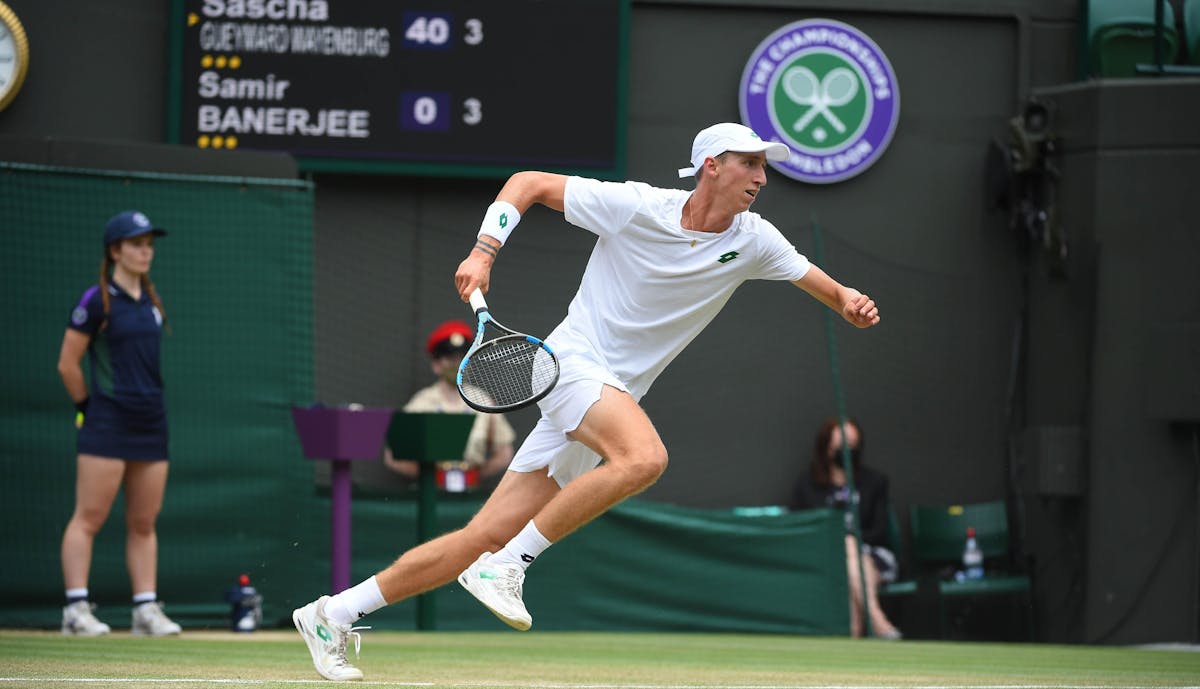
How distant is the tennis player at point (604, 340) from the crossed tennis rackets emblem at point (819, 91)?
21.8 feet

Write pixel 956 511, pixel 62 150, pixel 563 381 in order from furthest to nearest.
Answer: pixel 956 511, pixel 62 150, pixel 563 381

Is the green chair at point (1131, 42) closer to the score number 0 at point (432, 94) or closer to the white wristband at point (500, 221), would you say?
the score number 0 at point (432, 94)

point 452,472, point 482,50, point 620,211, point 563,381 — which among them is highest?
point 482,50

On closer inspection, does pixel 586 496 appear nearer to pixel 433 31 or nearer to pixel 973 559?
pixel 433 31

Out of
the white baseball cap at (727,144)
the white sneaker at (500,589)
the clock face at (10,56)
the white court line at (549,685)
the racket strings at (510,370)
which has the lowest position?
the white court line at (549,685)

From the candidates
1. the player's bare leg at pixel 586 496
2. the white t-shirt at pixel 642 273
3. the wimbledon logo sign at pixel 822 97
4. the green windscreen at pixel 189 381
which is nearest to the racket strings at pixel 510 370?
the white t-shirt at pixel 642 273

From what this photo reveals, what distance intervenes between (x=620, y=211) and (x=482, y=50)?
19.4 ft

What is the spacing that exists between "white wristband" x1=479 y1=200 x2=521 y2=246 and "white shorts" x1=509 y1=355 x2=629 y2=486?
0.48 meters

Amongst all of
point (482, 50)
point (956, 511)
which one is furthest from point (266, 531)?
point (956, 511)

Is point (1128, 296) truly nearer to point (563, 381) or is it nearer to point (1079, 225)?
point (1079, 225)

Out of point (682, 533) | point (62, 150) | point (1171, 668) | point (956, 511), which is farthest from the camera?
point (956, 511)

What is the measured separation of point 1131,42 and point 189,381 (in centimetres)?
686

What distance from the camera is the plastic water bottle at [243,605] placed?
32.8 feet

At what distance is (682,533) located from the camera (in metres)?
11.4
